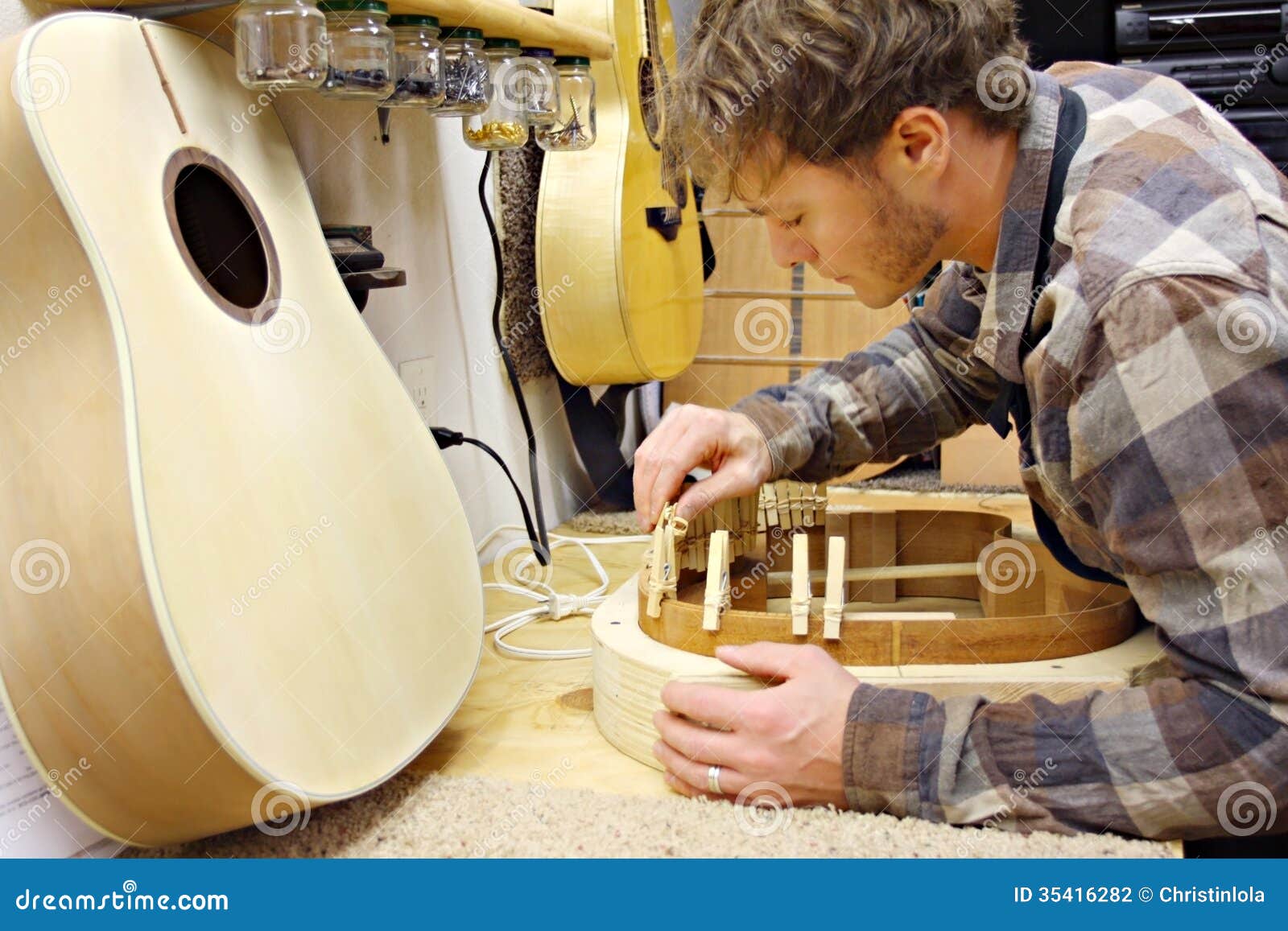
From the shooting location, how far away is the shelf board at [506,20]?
83 cm

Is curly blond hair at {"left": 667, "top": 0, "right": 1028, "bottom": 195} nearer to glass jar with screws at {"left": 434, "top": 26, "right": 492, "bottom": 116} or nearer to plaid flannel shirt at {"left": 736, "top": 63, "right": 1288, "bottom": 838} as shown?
plaid flannel shirt at {"left": 736, "top": 63, "right": 1288, "bottom": 838}

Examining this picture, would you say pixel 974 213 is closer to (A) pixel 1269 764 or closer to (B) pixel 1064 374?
(B) pixel 1064 374

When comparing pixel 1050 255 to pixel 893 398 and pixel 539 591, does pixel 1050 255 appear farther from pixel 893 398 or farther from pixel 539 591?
pixel 539 591

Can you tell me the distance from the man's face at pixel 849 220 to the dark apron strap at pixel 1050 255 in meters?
0.09

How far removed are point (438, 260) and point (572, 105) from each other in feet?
0.80

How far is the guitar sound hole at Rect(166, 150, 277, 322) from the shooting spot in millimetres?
760

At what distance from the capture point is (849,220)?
903 mm

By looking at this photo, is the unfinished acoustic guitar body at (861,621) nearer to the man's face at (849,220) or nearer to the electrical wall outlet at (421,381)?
the man's face at (849,220)

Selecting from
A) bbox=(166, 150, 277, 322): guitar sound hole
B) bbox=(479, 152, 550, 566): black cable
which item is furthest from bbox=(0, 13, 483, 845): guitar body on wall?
bbox=(479, 152, 550, 566): black cable

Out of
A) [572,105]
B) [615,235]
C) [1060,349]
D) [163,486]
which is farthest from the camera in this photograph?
[615,235]

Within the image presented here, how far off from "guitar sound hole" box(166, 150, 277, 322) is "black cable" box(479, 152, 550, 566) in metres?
0.55

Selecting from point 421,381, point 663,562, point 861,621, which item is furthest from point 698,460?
point 421,381

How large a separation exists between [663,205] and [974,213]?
83 cm

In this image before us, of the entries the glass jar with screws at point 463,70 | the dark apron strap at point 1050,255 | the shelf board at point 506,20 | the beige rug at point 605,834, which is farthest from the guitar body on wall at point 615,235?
the beige rug at point 605,834
